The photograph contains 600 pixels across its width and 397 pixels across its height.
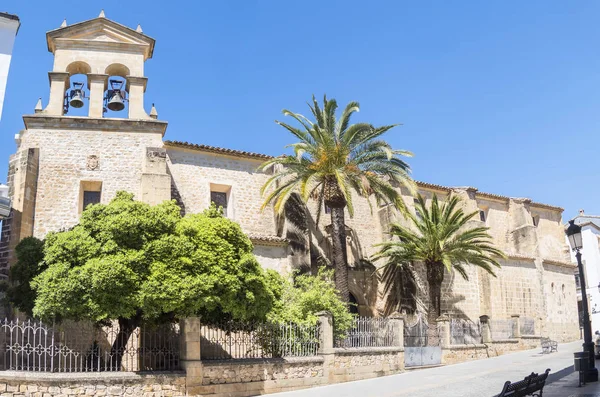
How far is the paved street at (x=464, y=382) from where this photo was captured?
44.4 feet

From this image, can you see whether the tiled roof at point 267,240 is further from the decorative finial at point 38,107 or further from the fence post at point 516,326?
the fence post at point 516,326

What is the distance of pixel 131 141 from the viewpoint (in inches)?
791

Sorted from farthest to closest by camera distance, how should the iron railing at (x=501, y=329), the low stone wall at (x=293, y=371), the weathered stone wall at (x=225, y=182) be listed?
the iron railing at (x=501, y=329)
the weathered stone wall at (x=225, y=182)
the low stone wall at (x=293, y=371)

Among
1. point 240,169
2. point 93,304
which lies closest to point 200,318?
point 93,304

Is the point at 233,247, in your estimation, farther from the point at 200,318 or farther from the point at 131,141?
the point at 131,141

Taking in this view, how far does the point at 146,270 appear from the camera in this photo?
1395 cm

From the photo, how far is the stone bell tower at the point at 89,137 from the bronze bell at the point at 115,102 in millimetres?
33

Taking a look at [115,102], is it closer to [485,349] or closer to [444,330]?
[444,330]

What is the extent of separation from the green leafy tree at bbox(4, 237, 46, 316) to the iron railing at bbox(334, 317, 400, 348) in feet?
28.5

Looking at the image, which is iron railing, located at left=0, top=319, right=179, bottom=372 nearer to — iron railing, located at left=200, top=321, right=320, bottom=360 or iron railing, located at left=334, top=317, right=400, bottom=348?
iron railing, located at left=200, top=321, right=320, bottom=360

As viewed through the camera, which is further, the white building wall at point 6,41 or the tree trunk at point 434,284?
the tree trunk at point 434,284

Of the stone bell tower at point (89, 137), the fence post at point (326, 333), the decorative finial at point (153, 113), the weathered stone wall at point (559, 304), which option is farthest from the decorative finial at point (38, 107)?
the weathered stone wall at point (559, 304)

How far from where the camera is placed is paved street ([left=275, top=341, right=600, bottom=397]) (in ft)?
44.4

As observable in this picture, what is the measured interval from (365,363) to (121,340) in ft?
25.8
